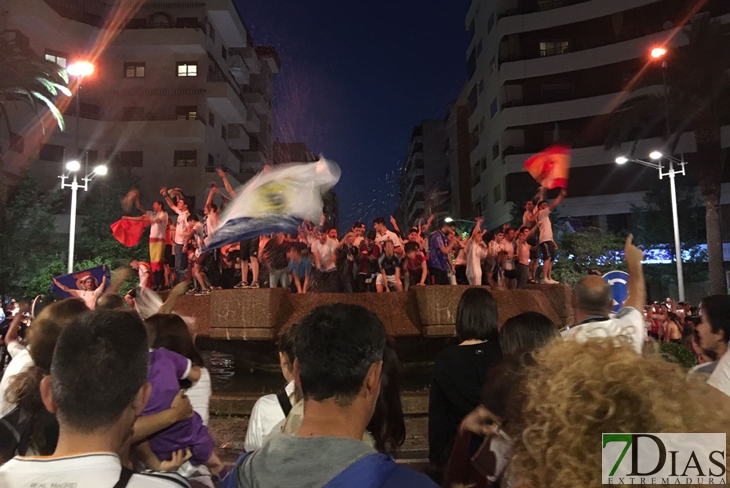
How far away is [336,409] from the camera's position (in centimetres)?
170

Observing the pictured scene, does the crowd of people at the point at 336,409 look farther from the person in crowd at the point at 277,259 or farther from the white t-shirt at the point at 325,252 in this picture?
the white t-shirt at the point at 325,252

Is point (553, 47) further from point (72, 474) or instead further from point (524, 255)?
point (72, 474)

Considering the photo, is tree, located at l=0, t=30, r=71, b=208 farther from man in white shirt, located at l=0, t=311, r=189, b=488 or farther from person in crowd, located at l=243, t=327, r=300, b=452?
man in white shirt, located at l=0, t=311, r=189, b=488

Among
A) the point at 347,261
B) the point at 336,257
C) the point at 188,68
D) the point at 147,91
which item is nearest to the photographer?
the point at 336,257

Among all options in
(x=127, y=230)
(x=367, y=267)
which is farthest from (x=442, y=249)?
(x=127, y=230)

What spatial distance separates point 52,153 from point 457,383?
38007 millimetres

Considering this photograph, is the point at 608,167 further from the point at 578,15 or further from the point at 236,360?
the point at 236,360

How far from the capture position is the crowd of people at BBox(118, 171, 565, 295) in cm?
1323

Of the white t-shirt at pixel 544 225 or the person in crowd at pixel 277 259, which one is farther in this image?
the white t-shirt at pixel 544 225

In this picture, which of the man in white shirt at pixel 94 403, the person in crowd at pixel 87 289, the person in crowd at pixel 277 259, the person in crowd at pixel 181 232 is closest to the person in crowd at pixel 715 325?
the man in white shirt at pixel 94 403

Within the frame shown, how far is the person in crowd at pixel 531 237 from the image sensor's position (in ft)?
46.3

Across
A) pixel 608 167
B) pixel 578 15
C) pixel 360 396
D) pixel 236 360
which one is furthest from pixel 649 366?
pixel 578 15

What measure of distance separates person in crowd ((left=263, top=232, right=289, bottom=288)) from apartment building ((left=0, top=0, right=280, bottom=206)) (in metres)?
24.2

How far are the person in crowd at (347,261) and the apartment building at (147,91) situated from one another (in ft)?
76.7
